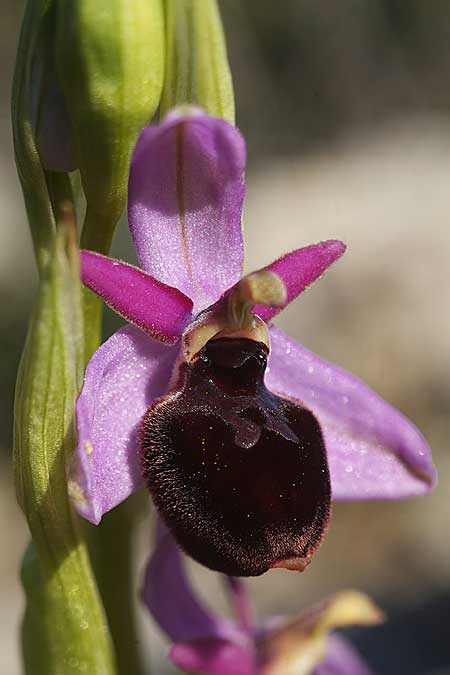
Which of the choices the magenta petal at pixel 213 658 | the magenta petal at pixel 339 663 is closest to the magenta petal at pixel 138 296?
the magenta petal at pixel 213 658

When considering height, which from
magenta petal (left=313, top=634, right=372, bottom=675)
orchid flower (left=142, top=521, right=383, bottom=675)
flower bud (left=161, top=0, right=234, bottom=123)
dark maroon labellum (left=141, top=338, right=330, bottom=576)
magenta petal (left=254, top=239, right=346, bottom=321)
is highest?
flower bud (left=161, top=0, right=234, bottom=123)

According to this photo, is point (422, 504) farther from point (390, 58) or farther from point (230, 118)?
point (230, 118)

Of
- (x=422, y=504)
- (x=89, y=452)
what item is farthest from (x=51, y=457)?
(x=422, y=504)

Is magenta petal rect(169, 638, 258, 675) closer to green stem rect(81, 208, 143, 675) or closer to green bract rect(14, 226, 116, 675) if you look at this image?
green stem rect(81, 208, 143, 675)

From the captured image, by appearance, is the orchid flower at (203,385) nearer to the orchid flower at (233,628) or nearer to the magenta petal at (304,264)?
the magenta petal at (304,264)

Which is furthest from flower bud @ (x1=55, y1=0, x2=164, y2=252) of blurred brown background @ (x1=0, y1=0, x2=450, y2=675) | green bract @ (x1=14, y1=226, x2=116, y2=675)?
blurred brown background @ (x1=0, y1=0, x2=450, y2=675)

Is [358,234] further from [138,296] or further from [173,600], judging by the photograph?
[138,296]
